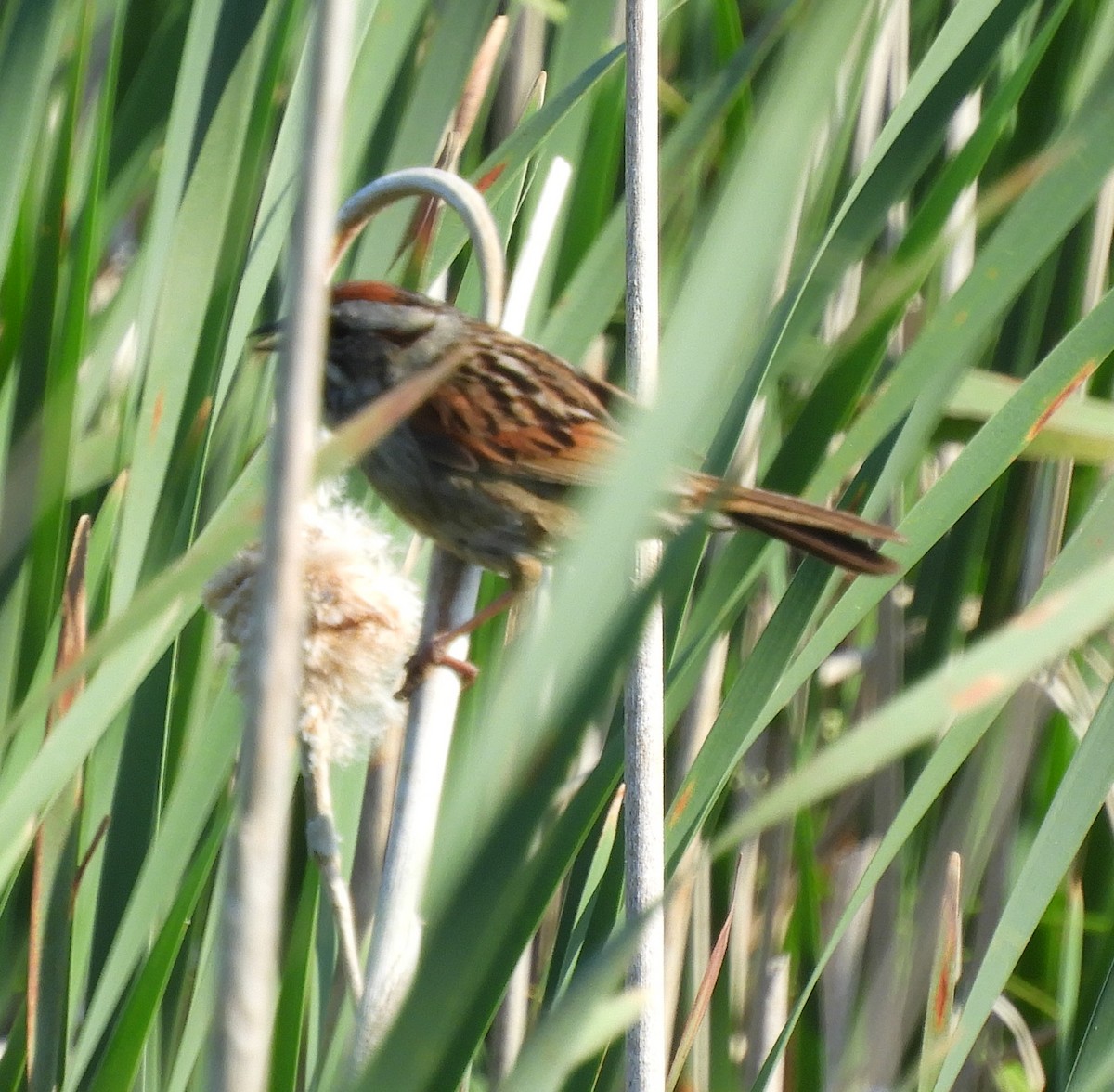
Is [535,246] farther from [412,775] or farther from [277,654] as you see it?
[277,654]

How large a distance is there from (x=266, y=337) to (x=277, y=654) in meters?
0.85

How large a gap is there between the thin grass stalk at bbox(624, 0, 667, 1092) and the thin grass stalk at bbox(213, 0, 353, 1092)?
0.41 metres

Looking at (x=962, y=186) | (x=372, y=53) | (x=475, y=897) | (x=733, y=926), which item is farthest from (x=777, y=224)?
(x=733, y=926)

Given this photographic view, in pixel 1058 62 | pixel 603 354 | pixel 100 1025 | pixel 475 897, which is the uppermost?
pixel 1058 62

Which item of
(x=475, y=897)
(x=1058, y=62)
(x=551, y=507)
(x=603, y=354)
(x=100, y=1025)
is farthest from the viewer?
(x=603, y=354)

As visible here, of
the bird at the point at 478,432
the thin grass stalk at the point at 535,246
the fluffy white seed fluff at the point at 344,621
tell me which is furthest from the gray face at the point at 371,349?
the fluffy white seed fluff at the point at 344,621

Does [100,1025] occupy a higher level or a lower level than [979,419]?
lower

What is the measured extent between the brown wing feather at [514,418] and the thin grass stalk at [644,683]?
0.48 m

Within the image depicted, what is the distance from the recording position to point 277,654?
1.92 feet

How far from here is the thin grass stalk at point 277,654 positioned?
0.58m

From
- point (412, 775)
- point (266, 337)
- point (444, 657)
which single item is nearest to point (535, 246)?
point (266, 337)

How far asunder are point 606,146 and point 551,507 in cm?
44

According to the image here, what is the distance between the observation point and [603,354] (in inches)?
77.1

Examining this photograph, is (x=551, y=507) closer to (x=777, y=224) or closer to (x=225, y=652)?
(x=225, y=652)
